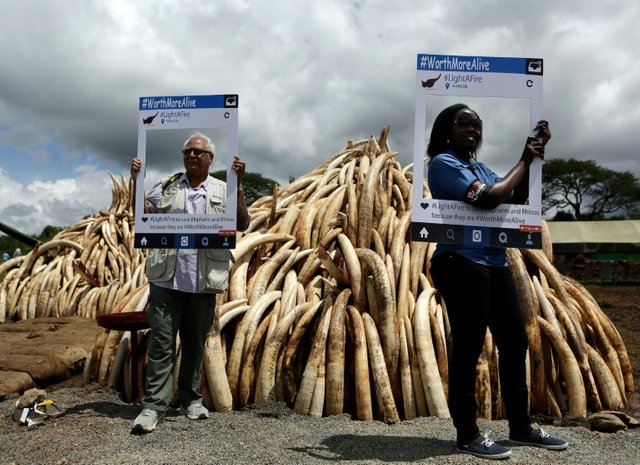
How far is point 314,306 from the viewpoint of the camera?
13.7 feet

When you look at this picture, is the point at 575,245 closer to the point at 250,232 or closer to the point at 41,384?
the point at 250,232

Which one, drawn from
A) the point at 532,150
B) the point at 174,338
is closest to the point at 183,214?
the point at 174,338

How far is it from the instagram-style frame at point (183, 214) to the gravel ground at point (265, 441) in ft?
3.53

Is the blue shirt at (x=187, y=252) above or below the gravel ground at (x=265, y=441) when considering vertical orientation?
above

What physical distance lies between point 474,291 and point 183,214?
74.6 inches

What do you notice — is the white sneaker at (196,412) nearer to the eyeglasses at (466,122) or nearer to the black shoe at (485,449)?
the black shoe at (485,449)

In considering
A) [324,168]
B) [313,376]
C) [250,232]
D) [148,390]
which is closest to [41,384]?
[148,390]

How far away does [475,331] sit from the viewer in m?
2.97

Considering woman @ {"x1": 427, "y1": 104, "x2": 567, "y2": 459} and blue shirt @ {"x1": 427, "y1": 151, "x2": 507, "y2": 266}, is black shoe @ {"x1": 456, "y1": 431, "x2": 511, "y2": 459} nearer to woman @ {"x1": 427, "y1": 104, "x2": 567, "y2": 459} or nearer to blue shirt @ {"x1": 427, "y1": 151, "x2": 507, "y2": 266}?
woman @ {"x1": 427, "y1": 104, "x2": 567, "y2": 459}

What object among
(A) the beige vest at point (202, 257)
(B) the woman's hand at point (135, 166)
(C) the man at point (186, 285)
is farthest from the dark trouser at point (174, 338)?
(B) the woman's hand at point (135, 166)

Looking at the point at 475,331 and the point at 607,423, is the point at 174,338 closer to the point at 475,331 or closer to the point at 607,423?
the point at 475,331

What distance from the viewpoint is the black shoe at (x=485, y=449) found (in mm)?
2852

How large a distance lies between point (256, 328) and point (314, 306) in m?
0.43

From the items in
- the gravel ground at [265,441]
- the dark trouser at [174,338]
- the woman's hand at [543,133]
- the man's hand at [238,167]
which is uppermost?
the woman's hand at [543,133]
